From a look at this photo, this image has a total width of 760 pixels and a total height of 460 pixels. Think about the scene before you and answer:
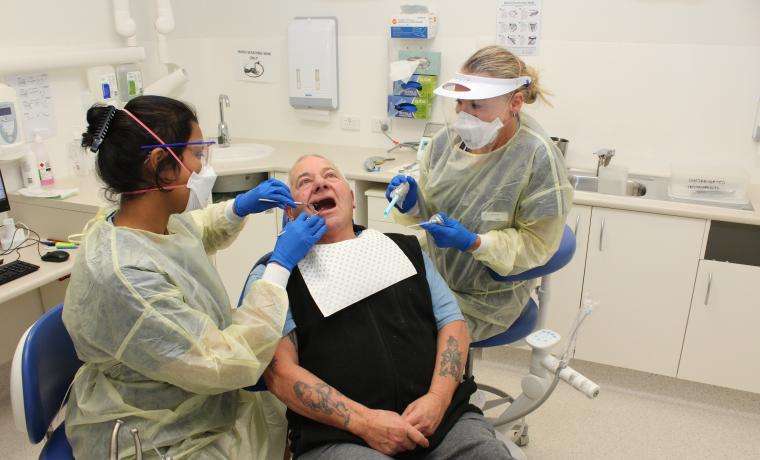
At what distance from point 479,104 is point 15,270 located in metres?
1.69

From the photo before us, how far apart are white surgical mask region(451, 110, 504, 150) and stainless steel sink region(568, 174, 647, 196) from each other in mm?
1292

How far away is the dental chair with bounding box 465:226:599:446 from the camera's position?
5.18 ft

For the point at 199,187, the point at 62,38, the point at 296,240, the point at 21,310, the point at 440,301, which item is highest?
the point at 62,38

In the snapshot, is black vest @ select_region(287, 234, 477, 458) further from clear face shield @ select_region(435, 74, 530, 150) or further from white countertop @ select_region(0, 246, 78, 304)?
white countertop @ select_region(0, 246, 78, 304)

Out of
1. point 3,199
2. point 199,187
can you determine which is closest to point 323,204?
point 199,187

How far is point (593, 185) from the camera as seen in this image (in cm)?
296

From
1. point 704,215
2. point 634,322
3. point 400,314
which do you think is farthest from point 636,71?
point 400,314

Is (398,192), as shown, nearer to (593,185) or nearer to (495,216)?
(495,216)

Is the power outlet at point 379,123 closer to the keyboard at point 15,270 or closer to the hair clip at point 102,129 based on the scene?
the keyboard at point 15,270

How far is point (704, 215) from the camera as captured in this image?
241cm

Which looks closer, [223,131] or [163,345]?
[163,345]

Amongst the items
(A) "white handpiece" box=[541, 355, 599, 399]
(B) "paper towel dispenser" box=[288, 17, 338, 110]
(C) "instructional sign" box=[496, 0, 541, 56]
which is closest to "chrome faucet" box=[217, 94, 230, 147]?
(B) "paper towel dispenser" box=[288, 17, 338, 110]

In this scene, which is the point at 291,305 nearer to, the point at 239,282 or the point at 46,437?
the point at 46,437

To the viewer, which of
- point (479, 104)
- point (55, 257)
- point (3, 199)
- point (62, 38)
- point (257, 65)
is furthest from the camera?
point (257, 65)
